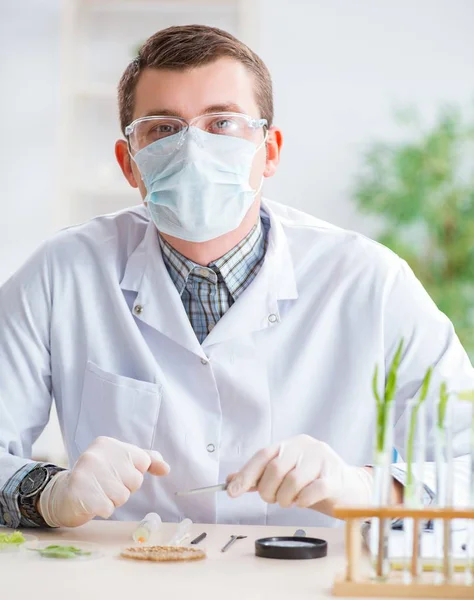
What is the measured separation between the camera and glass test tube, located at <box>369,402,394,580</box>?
39.2 inches

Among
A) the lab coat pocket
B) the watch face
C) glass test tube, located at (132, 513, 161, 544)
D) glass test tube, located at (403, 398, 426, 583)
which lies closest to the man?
the lab coat pocket

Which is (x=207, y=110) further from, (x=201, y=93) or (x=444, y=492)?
(x=444, y=492)

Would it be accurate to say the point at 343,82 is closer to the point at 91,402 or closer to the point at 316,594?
the point at 91,402

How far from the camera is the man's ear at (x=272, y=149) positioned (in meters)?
1.93

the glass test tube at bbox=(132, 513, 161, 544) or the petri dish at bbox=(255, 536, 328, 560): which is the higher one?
the petri dish at bbox=(255, 536, 328, 560)

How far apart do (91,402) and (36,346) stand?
17 cm

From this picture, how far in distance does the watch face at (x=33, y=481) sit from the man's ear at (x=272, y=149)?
81cm

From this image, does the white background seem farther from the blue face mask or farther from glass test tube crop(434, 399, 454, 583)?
glass test tube crop(434, 399, 454, 583)

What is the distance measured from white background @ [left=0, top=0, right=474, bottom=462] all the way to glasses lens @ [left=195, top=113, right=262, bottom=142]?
2.58 meters

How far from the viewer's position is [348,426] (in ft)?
5.76

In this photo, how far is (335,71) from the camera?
14.4 ft

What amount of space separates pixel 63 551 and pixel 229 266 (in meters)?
0.81

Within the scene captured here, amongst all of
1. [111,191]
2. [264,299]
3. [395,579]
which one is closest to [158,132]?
[264,299]

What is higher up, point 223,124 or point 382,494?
point 223,124
